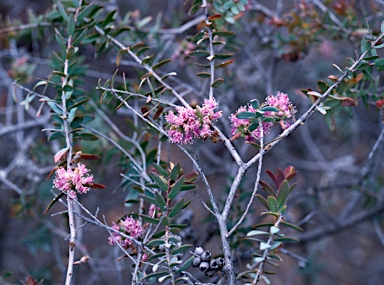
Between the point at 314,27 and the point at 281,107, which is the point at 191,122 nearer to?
the point at 281,107

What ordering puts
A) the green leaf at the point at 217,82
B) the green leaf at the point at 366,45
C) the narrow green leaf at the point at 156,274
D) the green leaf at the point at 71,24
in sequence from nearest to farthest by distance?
the narrow green leaf at the point at 156,274
the green leaf at the point at 366,45
the green leaf at the point at 217,82
the green leaf at the point at 71,24

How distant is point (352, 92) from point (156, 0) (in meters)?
2.67

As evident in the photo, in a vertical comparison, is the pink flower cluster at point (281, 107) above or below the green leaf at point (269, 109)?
below

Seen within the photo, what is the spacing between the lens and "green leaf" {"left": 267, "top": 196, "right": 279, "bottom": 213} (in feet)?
3.12

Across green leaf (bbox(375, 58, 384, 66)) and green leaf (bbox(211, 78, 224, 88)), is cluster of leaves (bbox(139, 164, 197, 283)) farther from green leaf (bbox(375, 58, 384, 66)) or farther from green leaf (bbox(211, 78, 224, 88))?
green leaf (bbox(375, 58, 384, 66))

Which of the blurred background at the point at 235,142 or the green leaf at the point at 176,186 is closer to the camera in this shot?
the green leaf at the point at 176,186

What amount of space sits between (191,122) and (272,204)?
0.84 feet

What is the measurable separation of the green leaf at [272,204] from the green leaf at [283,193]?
0.05ft

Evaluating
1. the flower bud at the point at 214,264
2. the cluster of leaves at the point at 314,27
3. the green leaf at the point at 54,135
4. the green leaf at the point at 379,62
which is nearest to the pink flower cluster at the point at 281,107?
the green leaf at the point at 379,62

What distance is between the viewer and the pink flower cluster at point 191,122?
102 centimetres

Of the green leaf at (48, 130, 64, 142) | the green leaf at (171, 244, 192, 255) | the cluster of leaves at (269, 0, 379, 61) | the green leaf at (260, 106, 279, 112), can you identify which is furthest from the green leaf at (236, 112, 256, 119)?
the cluster of leaves at (269, 0, 379, 61)

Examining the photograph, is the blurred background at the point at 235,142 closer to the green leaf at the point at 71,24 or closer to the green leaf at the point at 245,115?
the green leaf at the point at 71,24

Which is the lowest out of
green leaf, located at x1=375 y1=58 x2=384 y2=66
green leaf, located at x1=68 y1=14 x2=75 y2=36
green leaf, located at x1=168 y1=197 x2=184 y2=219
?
green leaf, located at x1=168 y1=197 x2=184 y2=219

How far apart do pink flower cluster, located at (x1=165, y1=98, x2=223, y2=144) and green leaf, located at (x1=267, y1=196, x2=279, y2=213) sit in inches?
8.0
